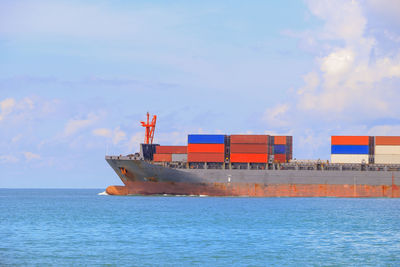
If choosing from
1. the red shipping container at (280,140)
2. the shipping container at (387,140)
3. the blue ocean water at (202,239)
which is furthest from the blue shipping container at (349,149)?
the blue ocean water at (202,239)

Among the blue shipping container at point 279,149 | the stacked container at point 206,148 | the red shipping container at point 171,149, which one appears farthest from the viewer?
the red shipping container at point 171,149

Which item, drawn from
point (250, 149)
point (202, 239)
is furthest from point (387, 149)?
point (202, 239)

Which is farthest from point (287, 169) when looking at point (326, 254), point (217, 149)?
point (326, 254)

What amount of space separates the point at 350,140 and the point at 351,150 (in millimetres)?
1220

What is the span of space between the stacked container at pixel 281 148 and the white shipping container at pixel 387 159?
33.8 feet

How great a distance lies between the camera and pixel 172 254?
29188 millimetres

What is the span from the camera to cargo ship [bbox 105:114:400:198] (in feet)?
229

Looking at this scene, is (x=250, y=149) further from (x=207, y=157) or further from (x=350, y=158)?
(x=350, y=158)

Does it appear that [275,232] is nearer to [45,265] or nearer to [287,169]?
[45,265]

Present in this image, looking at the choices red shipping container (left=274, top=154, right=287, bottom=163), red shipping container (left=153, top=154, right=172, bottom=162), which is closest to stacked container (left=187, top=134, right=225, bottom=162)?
red shipping container (left=153, top=154, right=172, bottom=162)

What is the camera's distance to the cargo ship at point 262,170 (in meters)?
69.8

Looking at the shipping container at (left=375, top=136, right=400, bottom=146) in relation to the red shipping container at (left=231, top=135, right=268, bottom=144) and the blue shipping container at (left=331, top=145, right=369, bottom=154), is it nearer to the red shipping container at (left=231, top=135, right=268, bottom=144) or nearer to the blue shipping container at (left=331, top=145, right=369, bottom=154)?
the blue shipping container at (left=331, top=145, right=369, bottom=154)

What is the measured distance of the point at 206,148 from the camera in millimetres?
71562

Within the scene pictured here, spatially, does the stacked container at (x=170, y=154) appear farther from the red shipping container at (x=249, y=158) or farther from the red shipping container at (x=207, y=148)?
the red shipping container at (x=249, y=158)
